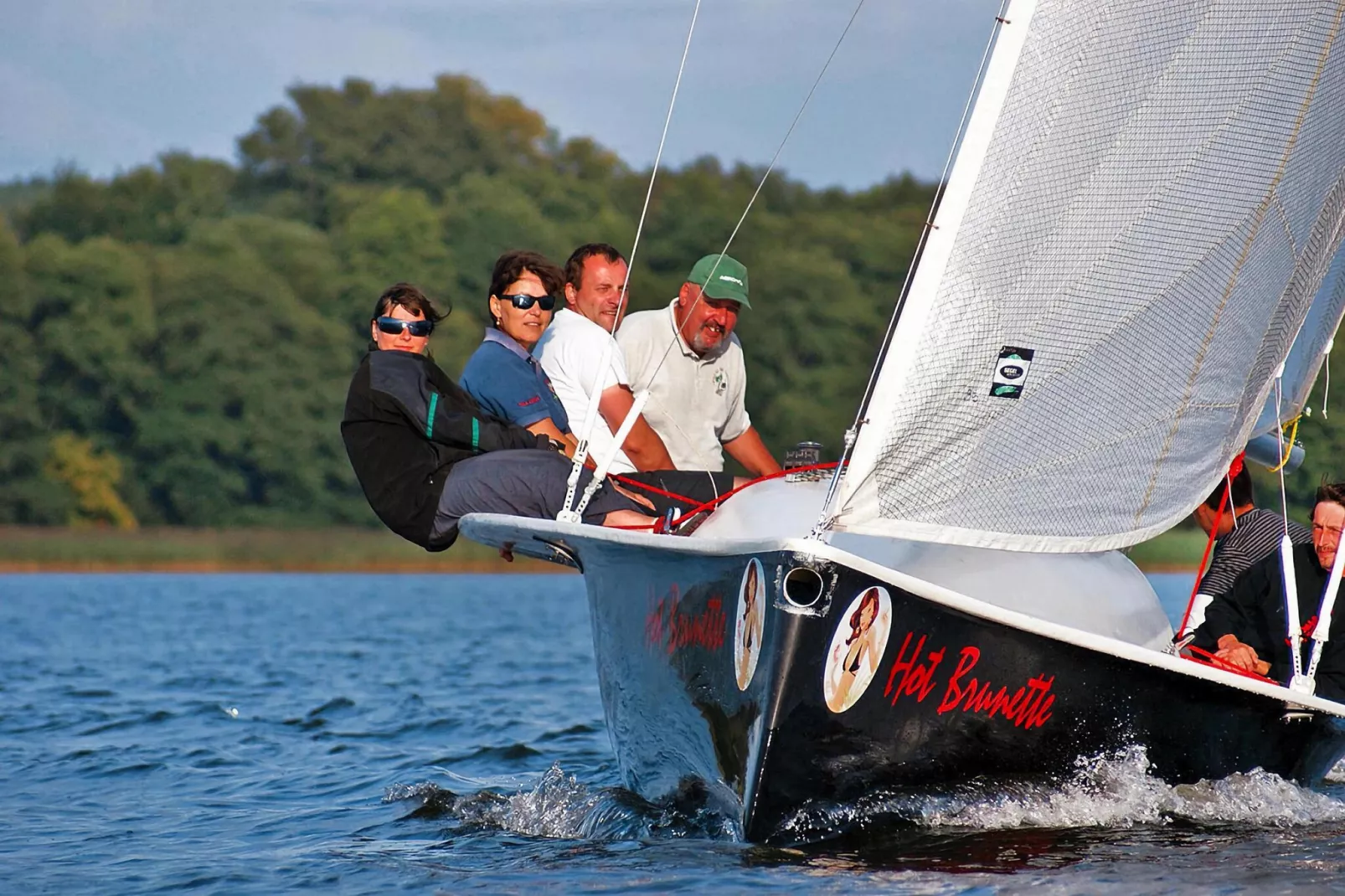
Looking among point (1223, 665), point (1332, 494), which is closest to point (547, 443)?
point (1223, 665)

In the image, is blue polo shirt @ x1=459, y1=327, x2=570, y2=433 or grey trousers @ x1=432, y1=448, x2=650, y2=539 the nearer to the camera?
grey trousers @ x1=432, y1=448, x2=650, y2=539

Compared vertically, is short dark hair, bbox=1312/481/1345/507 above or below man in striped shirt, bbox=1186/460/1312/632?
above

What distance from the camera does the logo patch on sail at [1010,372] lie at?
5625 millimetres

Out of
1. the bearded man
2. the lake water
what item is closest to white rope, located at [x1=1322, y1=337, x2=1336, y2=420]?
the bearded man

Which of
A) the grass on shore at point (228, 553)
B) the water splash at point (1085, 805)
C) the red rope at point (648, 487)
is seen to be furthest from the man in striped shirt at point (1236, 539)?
the grass on shore at point (228, 553)

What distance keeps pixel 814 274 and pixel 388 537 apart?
1336 centimetres

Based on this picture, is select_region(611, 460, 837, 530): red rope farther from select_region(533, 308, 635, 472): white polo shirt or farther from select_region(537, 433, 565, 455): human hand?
select_region(533, 308, 635, 472): white polo shirt

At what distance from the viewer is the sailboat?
556cm

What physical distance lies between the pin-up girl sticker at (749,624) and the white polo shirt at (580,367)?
5.78ft

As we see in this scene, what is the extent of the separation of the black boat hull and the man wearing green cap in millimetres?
1338

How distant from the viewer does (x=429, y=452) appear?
6910mm

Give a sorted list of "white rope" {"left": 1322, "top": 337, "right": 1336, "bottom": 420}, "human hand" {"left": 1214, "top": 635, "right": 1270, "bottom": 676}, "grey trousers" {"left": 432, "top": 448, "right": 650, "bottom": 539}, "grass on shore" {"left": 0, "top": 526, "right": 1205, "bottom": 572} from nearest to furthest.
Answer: "grey trousers" {"left": 432, "top": 448, "right": 650, "bottom": 539} → "human hand" {"left": 1214, "top": 635, "right": 1270, "bottom": 676} → "white rope" {"left": 1322, "top": 337, "right": 1336, "bottom": 420} → "grass on shore" {"left": 0, "top": 526, "right": 1205, "bottom": 572}

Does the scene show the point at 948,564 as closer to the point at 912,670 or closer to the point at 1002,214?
the point at 912,670

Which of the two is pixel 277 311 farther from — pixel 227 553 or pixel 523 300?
pixel 523 300
